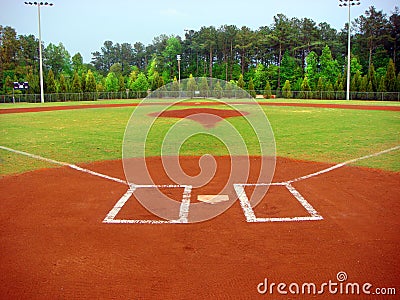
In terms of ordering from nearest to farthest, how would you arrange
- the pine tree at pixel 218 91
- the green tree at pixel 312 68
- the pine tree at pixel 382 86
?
the pine tree at pixel 218 91, the pine tree at pixel 382 86, the green tree at pixel 312 68

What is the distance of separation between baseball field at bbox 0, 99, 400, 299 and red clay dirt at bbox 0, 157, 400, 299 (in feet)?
0.05

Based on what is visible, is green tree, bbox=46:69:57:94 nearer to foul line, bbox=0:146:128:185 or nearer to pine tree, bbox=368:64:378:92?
pine tree, bbox=368:64:378:92

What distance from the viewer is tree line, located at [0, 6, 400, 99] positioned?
6968 centimetres

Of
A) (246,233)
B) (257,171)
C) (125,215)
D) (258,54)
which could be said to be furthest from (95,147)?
(258,54)

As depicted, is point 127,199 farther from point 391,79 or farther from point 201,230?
point 391,79

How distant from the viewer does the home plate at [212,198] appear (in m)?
6.41

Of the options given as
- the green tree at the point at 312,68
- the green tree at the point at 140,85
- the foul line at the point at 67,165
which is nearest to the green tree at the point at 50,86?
the green tree at the point at 140,85

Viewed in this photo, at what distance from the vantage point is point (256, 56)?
8606 cm

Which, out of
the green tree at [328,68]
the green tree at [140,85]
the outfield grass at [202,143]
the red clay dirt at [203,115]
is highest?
the green tree at [328,68]

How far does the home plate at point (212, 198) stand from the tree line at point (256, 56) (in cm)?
5271

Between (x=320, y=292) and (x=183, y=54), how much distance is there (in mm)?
89135

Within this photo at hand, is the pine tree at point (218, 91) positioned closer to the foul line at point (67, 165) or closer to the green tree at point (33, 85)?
the green tree at point (33, 85)

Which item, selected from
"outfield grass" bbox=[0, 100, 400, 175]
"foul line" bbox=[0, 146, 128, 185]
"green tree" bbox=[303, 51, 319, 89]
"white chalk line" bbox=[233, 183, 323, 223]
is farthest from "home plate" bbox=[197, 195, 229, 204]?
"green tree" bbox=[303, 51, 319, 89]

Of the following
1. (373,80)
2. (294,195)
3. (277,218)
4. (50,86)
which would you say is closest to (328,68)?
(373,80)
